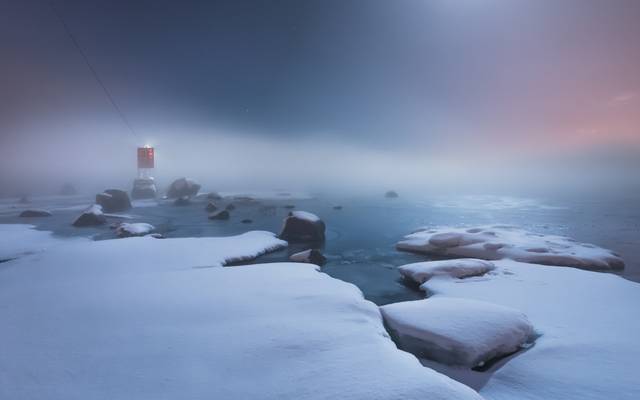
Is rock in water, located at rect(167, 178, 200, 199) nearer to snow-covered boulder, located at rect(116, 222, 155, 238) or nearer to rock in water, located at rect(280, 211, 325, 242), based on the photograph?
snow-covered boulder, located at rect(116, 222, 155, 238)

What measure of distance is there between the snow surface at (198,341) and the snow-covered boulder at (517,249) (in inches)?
418

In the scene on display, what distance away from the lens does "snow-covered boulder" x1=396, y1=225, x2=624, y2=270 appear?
1406cm

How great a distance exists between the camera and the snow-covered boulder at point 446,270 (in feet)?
37.6

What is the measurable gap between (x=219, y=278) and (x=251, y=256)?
17.3 ft

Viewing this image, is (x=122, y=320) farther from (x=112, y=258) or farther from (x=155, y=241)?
(x=155, y=241)

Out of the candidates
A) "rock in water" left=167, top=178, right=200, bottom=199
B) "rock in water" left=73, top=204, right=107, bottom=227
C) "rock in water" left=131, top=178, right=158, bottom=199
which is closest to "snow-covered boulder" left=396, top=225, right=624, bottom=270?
"rock in water" left=73, top=204, right=107, bottom=227

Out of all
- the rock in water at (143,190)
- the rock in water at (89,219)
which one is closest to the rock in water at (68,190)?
the rock in water at (143,190)

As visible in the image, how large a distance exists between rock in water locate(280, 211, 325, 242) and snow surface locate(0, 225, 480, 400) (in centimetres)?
1072

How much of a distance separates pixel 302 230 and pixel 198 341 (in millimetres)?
15675

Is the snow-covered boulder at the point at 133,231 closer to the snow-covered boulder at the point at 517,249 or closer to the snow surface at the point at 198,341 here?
the snow surface at the point at 198,341

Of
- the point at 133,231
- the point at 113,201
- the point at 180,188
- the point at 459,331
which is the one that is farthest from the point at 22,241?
the point at 180,188

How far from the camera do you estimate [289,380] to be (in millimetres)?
4117

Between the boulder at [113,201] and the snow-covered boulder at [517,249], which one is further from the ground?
the snow-covered boulder at [517,249]

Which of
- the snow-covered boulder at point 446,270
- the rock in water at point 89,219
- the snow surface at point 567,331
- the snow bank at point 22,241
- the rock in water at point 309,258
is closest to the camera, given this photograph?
the snow surface at point 567,331
